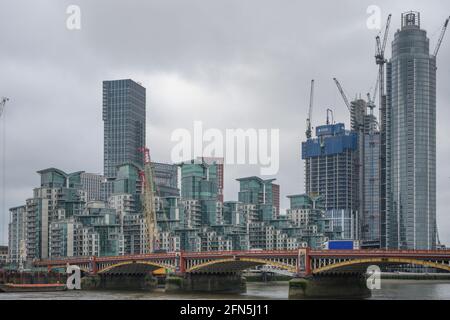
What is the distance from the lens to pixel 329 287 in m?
111

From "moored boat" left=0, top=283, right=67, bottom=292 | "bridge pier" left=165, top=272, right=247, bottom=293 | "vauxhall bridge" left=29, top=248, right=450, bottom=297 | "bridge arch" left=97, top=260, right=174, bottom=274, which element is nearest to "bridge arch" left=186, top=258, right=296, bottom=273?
"vauxhall bridge" left=29, top=248, right=450, bottom=297

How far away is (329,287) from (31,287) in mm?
53441

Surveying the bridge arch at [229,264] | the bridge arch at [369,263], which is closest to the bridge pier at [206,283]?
the bridge arch at [229,264]

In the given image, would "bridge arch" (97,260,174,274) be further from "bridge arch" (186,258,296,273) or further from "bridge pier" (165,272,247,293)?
"bridge arch" (186,258,296,273)

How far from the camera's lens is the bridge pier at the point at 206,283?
131125 mm

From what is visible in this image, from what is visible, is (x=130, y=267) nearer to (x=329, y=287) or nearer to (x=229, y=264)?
(x=229, y=264)

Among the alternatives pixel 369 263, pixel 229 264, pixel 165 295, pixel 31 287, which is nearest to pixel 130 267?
pixel 31 287

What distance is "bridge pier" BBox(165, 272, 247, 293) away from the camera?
13112cm

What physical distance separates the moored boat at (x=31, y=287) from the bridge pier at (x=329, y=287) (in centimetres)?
4550
